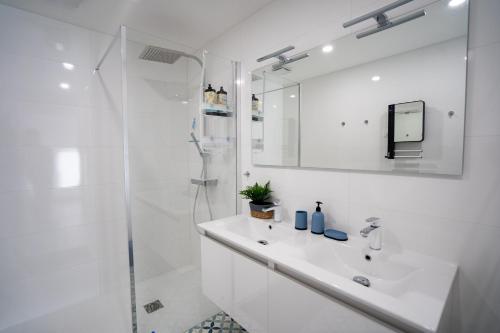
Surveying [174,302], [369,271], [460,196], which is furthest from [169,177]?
[460,196]

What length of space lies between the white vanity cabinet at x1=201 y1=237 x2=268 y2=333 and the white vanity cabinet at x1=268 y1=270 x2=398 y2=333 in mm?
68

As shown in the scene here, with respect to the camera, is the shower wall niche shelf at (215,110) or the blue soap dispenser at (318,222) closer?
the blue soap dispenser at (318,222)

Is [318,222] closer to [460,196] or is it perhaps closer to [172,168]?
[460,196]

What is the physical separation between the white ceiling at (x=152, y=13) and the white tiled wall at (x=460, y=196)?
0.64 m

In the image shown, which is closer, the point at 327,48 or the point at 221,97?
the point at 327,48

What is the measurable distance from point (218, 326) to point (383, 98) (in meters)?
1.89

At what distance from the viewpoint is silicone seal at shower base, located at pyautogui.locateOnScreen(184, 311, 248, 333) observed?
169cm

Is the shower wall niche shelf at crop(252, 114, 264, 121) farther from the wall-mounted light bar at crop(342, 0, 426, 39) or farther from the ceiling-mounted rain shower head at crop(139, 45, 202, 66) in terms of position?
the wall-mounted light bar at crop(342, 0, 426, 39)

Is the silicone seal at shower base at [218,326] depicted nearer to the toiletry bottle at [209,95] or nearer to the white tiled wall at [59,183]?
the white tiled wall at [59,183]

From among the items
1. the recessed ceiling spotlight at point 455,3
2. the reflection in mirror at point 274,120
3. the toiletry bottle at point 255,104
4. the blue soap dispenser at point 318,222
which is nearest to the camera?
the recessed ceiling spotlight at point 455,3

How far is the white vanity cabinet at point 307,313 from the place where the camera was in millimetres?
763

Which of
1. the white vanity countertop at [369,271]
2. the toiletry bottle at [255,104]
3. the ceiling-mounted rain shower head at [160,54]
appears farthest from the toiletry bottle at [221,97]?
the white vanity countertop at [369,271]

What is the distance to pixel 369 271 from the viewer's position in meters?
1.07

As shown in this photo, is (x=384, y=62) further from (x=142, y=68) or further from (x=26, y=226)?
(x=26, y=226)
